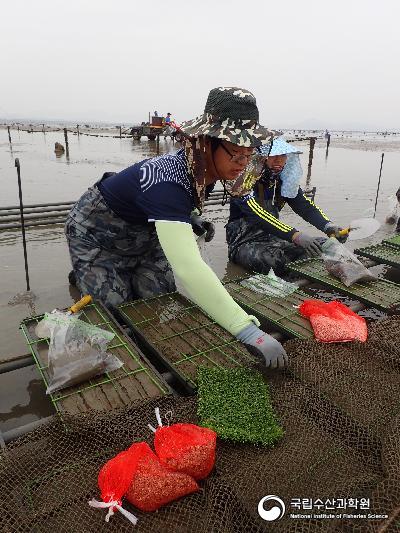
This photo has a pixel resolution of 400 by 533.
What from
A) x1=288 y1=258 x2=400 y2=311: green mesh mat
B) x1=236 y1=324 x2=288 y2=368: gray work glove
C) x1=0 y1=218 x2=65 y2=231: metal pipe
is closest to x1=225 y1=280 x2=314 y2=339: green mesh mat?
x1=288 y1=258 x2=400 y2=311: green mesh mat

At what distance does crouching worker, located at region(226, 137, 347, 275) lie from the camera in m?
5.14

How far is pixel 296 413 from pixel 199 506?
837 millimetres

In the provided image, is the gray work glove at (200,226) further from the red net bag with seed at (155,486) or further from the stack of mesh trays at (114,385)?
the red net bag with seed at (155,486)

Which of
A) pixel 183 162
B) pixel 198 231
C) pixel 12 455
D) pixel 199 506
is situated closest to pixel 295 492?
pixel 199 506

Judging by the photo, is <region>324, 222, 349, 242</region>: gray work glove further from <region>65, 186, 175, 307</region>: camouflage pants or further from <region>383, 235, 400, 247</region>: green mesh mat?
<region>65, 186, 175, 307</region>: camouflage pants

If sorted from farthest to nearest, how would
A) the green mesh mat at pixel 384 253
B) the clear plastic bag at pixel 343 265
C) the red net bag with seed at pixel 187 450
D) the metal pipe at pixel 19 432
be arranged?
the green mesh mat at pixel 384 253 → the clear plastic bag at pixel 343 265 → the metal pipe at pixel 19 432 → the red net bag with seed at pixel 187 450

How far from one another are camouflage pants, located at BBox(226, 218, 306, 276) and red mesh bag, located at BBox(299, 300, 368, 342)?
199 cm

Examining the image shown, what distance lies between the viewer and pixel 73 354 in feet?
8.42

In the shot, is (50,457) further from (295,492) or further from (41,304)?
(41,304)

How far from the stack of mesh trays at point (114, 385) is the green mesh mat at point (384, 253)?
4.01 meters

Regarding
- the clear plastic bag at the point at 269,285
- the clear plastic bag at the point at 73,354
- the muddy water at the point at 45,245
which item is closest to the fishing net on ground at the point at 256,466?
the clear plastic bag at the point at 73,354

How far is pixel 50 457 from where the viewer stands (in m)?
1.96

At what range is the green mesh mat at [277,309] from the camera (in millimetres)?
3465
